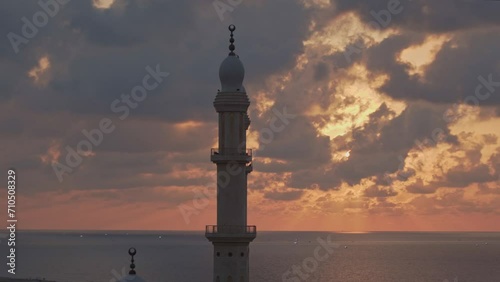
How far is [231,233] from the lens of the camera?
57500mm

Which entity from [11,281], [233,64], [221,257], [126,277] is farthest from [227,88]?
[11,281]

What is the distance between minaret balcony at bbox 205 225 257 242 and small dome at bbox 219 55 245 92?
7764 mm

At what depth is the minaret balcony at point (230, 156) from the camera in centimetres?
5747

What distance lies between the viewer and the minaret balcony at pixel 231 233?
5747 centimetres

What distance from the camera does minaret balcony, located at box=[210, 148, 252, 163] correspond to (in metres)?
57.5

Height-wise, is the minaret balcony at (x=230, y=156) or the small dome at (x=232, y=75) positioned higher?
the small dome at (x=232, y=75)

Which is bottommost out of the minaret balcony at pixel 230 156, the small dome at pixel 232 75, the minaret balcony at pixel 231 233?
the minaret balcony at pixel 231 233

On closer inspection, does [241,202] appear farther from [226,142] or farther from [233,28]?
[233,28]

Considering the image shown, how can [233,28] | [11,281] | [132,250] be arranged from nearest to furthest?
[132,250] < [233,28] < [11,281]

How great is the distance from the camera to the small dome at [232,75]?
5784cm

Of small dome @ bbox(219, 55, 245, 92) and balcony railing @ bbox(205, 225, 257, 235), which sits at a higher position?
small dome @ bbox(219, 55, 245, 92)

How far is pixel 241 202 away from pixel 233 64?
7.81 m

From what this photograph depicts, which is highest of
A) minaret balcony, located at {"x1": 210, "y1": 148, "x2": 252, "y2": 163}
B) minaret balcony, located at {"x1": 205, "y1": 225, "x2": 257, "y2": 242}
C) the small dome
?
the small dome

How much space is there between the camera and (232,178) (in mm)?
57719
